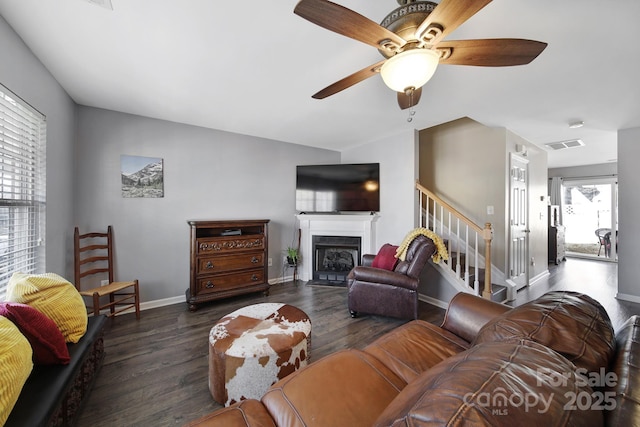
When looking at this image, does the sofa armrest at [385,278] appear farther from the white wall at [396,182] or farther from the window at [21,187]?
the window at [21,187]

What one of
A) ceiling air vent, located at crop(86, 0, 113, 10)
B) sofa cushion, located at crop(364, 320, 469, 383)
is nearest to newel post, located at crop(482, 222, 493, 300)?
sofa cushion, located at crop(364, 320, 469, 383)

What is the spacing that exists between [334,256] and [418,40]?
3.51 metres

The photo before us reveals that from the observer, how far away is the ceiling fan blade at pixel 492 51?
1.23 meters

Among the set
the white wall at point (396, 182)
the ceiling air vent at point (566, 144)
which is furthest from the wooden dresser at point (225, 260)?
the ceiling air vent at point (566, 144)

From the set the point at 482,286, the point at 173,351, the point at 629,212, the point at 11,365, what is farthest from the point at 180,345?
the point at 629,212

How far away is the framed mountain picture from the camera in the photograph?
295 cm

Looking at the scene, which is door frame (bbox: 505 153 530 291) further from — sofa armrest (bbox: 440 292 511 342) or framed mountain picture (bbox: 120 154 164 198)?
framed mountain picture (bbox: 120 154 164 198)

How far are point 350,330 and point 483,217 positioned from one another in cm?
269

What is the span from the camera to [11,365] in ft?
3.14

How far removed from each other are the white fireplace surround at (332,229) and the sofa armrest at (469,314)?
2385 millimetres

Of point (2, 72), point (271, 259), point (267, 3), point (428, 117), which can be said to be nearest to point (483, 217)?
point (428, 117)

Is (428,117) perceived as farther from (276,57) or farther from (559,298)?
(559,298)

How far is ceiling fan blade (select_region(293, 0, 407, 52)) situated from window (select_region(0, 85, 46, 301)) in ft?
6.63

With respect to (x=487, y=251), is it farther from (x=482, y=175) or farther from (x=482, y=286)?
(x=482, y=175)
